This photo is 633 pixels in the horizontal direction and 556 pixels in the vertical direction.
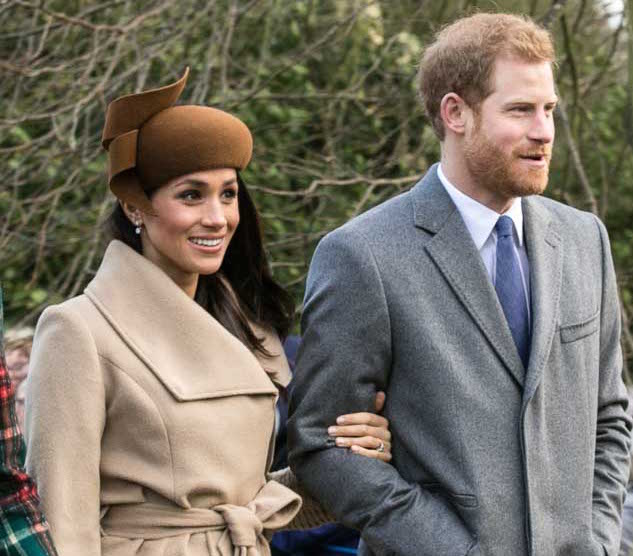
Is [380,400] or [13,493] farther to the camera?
[380,400]

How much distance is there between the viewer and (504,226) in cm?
318

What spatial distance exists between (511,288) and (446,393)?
12.1 inches

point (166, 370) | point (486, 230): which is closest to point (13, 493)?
point (166, 370)

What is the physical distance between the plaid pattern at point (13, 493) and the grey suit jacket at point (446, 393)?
1065 millimetres

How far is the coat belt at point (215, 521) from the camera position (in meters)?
2.82

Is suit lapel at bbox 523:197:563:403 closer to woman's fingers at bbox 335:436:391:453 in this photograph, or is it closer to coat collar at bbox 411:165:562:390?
coat collar at bbox 411:165:562:390

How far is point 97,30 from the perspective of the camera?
238 inches

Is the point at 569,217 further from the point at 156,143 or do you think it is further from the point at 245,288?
the point at 156,143

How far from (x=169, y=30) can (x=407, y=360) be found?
3.73 m

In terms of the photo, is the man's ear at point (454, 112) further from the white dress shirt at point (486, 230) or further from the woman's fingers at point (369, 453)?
the woman's fingers at point (369, 453)

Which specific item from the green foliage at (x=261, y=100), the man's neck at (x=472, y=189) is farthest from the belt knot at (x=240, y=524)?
the green foliage at (x=261, y=100)

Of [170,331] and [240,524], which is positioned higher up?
[170,331]

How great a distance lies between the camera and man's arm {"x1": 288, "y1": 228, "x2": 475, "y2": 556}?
3.03 m

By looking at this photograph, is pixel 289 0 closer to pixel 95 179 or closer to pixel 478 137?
pixel 95 179
